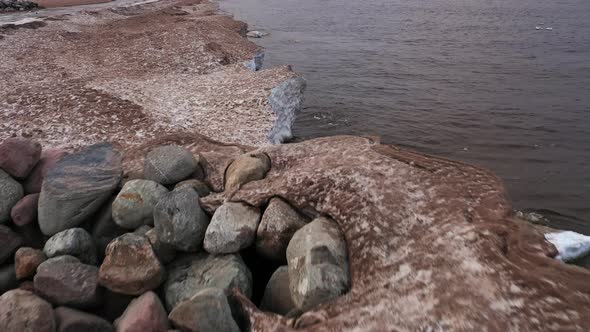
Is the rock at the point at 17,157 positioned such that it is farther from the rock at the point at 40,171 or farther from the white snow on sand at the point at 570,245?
the white snow on sand at the point at 570,245

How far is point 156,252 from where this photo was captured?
527 cm

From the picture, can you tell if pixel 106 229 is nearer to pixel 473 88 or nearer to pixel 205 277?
pixel 205 277

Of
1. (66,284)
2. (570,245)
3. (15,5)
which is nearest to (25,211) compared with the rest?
(66,284)

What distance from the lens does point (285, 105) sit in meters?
12.0

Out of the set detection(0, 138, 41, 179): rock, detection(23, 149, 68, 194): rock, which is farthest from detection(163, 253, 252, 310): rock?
detection(0, 138, 41, 179): rock

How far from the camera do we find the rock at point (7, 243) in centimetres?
564

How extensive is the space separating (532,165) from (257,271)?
24.1ft

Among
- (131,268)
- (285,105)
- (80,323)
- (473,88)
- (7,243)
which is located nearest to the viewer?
(80,323)

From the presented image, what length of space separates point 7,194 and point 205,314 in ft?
12.6

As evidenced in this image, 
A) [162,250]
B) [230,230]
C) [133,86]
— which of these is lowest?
[133,86]

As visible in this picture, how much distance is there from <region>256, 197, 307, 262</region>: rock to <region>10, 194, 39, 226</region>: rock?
328cm

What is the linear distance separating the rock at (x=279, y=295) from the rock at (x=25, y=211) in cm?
359

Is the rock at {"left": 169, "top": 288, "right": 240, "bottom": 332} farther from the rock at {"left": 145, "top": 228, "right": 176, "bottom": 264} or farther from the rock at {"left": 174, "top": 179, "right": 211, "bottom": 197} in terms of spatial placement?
the rock at {"left": 174, "top": 179, "right": 211, "bottom": 197}

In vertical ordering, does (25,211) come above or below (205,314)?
below
